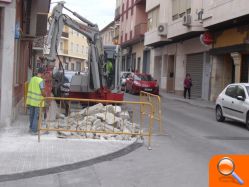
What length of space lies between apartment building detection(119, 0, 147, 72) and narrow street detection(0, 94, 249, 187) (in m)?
35.6

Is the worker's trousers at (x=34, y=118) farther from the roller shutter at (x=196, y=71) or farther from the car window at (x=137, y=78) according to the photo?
the car window at (x=137, y=78)

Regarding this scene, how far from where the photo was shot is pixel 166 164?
951 cm

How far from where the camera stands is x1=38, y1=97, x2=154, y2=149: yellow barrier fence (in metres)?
11.8

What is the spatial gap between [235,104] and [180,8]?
19432 millimetres

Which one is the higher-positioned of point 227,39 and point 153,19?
point 153,19

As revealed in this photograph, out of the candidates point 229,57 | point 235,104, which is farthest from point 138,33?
point 235,104

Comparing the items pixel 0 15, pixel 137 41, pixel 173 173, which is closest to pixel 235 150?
pixel 173 173

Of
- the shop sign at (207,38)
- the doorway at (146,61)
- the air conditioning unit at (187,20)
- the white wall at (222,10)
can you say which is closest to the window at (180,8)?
the air conditioning unit at (187,20)

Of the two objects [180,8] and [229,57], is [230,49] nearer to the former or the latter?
[229,57]

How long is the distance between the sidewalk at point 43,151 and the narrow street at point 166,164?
32 cm

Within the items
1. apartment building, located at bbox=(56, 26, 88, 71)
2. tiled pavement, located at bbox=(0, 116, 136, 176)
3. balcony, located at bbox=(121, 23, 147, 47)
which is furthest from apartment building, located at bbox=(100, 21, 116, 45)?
tiled pavement, located at bbox=(0, 116, 136, 176)

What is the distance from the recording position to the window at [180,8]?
109ft

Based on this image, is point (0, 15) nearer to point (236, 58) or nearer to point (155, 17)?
point (236, 58)

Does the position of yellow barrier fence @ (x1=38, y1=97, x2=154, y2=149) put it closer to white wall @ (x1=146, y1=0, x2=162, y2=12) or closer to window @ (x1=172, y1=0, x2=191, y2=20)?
window @ (x1=172, y1=0, x2=191, y2=20)
